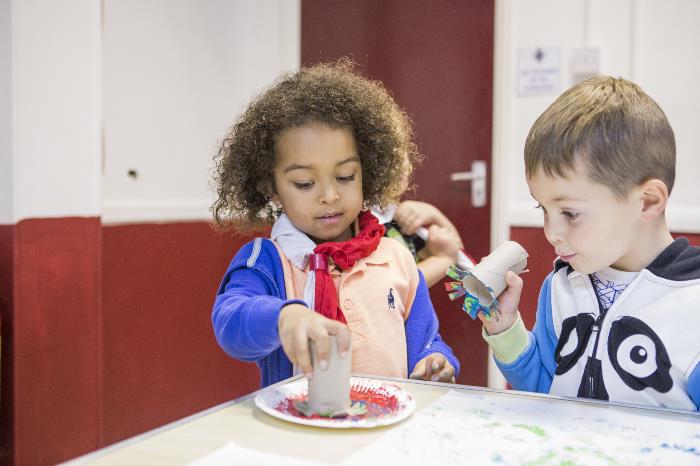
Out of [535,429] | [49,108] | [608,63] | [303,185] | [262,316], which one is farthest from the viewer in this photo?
[608,63]

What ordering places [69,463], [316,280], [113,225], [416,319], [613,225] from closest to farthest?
[69,463], [613,225], [316,280], [416,319], [113,225]

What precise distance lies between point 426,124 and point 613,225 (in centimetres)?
199

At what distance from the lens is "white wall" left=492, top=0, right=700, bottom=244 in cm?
243

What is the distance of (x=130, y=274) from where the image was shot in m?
2.47

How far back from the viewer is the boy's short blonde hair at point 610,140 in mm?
1021

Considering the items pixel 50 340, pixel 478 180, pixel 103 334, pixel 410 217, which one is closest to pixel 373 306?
pixel 410 217

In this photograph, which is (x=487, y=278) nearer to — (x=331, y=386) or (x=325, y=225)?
(x=331, y=386)

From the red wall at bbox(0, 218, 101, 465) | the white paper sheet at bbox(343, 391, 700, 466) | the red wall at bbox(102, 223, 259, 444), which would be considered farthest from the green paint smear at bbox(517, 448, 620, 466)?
the red wall at bbox(102, 223, 259, 444)

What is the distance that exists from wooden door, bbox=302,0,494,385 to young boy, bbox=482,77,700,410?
176 centimetres

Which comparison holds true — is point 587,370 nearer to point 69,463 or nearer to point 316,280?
point 316,280

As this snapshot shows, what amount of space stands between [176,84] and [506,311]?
2.01 m

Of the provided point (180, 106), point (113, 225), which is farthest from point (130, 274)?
point (180, 106)

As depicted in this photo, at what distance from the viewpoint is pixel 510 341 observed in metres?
1.13

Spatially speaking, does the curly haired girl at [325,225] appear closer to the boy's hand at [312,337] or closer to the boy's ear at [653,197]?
the boy's hand at [312,337]
